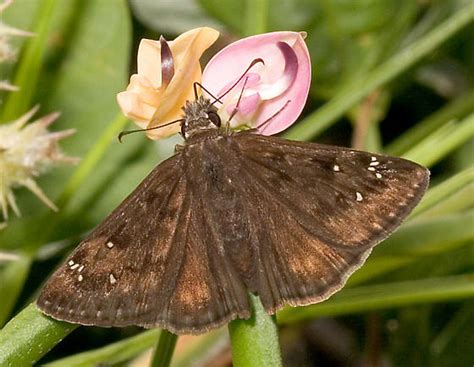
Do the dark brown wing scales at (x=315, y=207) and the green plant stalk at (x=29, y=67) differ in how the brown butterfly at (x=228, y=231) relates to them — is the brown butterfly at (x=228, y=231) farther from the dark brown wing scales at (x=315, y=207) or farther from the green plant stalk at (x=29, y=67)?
the green plant stalk at (x=29, y=67)

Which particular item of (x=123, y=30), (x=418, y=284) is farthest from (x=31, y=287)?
(x=418, y=284)

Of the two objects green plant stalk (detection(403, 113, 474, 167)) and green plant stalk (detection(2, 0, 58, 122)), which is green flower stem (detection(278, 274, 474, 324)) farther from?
green plant stalk (detection(2, 0, 58, 122))

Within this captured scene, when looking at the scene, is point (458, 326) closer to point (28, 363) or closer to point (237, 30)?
point (237, 30)

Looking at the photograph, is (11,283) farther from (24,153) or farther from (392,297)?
(392,297)

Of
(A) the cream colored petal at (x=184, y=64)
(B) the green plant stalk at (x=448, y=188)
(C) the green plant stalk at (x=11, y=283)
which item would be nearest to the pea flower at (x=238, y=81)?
(A) the cream colored petal at (x=184, y=64)

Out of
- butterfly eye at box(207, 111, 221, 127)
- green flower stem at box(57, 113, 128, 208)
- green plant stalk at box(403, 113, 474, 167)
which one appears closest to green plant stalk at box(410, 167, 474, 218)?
green plant stalk at box(403, 113, 474, 167)
